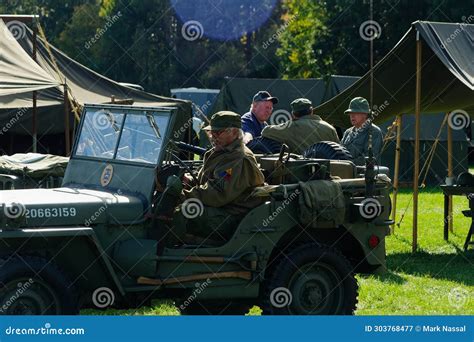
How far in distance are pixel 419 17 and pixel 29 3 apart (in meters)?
30.0

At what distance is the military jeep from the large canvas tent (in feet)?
10.8

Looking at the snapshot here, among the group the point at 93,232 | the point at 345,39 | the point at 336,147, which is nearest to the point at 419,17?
the point at 345,39

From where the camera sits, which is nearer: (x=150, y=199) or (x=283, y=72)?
(x=150, y=199)

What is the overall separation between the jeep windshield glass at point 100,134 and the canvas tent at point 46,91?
17.1 feet

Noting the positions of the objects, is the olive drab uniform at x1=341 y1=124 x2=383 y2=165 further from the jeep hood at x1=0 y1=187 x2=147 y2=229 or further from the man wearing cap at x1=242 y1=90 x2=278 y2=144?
the jeep hood at x1=0 y1=187 x2=147 y2=229

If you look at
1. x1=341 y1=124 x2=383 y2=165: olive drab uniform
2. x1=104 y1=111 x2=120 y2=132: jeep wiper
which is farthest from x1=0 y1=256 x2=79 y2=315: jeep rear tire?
x1=341 y1=124 x2=383 y2=165: olive drab uniform

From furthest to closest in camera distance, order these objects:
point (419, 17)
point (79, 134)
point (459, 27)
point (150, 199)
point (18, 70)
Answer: point (419, 17) < point (18, 70) < point (459, 27) < point (79, 134) < point (150, 199)

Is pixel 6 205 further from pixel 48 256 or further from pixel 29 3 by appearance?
pixel 29 3

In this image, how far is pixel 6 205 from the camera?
6090 millimetres

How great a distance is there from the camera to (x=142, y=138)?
6.95 metres

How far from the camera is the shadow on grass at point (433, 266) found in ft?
31.9

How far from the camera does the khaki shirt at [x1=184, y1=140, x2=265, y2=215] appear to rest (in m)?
6.71

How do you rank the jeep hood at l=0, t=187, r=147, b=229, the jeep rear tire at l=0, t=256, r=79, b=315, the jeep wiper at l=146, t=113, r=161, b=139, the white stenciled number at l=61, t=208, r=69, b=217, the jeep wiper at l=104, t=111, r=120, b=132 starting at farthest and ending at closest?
the jeep wiper at l=104, t=111, r=120, b=132, the jeep wiper at l=146, t=113, r=161, b=139, the white stenciled number at l=61, t=208, r=69, b=217, the jeep hood at l=0, t=187, r=147, b=229, the jeep rear tire at l=0, t=256, r=79, b=315

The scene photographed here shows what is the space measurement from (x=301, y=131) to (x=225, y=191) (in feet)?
6.47
